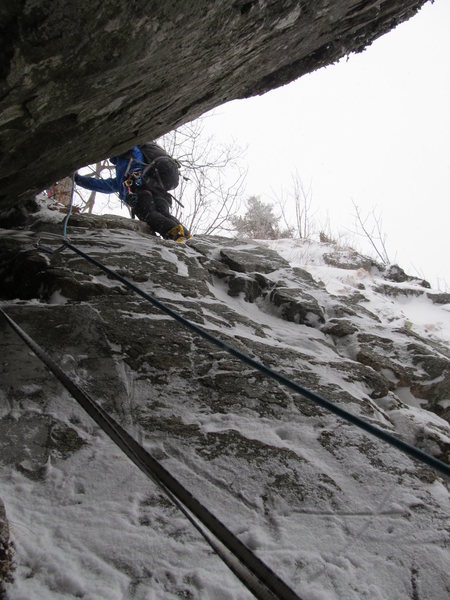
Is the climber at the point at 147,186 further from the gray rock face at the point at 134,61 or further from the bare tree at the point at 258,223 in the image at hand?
the bare tree at the point at 258,223

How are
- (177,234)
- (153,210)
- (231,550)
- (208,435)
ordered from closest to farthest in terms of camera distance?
(231,550)
(208,435)
(177,234)
(153,210)

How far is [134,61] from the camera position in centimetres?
174

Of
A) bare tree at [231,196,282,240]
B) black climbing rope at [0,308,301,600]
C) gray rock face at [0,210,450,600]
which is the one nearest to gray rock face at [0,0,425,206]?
gray rock face at [0,210,450,600]

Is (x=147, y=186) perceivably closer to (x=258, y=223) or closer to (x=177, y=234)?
(x=177, y=234)

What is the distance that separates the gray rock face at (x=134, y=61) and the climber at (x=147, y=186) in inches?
66.8

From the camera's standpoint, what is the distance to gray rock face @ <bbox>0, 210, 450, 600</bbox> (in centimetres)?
144

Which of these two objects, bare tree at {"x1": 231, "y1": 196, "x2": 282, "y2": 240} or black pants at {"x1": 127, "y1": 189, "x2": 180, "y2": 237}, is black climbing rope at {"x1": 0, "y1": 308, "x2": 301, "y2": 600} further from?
bare tree at {"x1": 231, "y1": 196, "x2": 282, "y2": 240}

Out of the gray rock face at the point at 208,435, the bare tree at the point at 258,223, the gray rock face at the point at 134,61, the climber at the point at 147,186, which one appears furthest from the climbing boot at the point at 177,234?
the bare tree at the point at 258,223

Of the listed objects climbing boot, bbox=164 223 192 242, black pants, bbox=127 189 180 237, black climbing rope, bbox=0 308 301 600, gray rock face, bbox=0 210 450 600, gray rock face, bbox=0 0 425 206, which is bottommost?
gray rock face, bbox=0 210 450 600

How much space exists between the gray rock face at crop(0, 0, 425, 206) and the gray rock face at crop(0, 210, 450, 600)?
1155 millimetres

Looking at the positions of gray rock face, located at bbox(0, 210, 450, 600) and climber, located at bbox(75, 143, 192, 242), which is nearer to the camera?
gray rock face, located at bbox(0, 210, 450, 600)

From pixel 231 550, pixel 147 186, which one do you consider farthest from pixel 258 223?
pixel 231 550

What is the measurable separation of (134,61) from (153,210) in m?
3.56

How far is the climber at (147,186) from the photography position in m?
5.18
